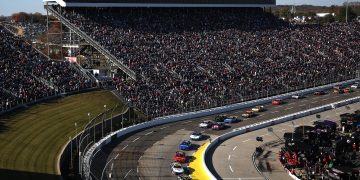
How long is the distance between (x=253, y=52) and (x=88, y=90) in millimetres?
37336

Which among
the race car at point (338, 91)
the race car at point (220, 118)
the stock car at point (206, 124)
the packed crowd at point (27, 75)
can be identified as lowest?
the stock car at point (206, 124)

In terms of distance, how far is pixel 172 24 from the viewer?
339 feet

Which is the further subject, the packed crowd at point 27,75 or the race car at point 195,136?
the packed crowd at point 27,75

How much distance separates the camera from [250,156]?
53.7 metres

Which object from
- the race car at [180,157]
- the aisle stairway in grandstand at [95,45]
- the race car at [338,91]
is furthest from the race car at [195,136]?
the race car at [338,91]

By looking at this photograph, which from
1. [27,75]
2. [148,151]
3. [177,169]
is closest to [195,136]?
[148,151]

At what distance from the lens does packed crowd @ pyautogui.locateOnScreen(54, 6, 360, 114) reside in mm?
75062

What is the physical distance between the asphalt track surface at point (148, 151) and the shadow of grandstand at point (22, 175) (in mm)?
4238

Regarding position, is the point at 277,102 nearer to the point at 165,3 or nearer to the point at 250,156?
the point at 250,156

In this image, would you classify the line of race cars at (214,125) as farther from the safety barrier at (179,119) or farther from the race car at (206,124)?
the safety barrier at (179,119)

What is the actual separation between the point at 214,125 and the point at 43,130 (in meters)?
21.0

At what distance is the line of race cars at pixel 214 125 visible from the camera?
47.1 meters

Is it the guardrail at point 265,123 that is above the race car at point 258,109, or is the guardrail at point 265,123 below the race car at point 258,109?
below

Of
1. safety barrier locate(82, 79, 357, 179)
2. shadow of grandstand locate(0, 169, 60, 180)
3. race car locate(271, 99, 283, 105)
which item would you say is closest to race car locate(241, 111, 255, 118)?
safety barrier locate(82, 79, 357, 179)
